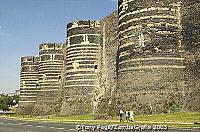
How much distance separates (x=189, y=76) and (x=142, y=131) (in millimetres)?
12448

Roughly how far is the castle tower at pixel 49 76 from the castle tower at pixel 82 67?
796 centimetres

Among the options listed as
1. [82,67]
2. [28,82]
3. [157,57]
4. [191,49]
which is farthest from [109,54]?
[28,82]

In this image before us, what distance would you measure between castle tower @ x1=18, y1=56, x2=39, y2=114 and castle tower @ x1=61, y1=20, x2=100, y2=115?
15783 millimetres

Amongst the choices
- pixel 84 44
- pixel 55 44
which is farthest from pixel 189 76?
pixel 55 44

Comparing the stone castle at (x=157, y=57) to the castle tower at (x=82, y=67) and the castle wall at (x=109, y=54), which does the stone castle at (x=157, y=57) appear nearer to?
the castle wall at (x=109, y=54)

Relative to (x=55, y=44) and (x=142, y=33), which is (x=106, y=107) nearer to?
(x=142, y=33)

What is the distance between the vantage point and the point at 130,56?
102 ft

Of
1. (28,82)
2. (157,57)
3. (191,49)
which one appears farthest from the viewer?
(28,82)

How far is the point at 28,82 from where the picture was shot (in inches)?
2363

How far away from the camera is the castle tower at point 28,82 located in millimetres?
58562

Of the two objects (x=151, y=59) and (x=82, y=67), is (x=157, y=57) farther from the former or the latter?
(x=82, y=67)

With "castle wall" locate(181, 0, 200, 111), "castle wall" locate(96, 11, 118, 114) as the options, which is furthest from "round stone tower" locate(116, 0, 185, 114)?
"castle wall" locate(96, 11, 118, 114)

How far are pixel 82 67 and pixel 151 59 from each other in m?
13.9

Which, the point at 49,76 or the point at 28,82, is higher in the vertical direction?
the point at 49,76
